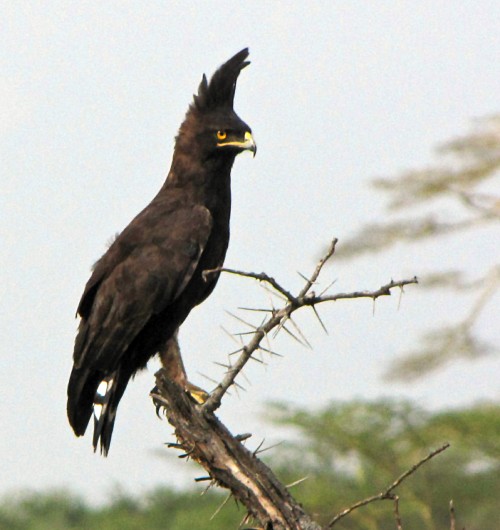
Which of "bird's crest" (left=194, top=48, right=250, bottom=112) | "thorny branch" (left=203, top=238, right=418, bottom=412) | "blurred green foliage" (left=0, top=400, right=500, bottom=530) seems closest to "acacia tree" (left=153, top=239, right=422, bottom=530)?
"thorny branch" (left=203, top=238, right=418, bottom=412)

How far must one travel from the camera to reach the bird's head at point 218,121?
7035mm

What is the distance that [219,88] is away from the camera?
23.8 ft

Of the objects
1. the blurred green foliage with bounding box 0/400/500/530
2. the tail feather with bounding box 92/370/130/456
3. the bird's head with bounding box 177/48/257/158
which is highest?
the blurred green foliage with bounding box 0/400/500/530

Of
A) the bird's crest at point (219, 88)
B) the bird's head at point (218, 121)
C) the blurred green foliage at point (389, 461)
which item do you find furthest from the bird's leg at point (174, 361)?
the blurred green foliage at point (389, 461)

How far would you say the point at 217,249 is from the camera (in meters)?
6.75

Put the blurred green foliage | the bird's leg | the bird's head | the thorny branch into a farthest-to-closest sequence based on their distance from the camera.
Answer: the blurred green foliage
the bird's head
the bird's leg
the thorny branch

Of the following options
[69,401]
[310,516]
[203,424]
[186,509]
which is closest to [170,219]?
[69,401]

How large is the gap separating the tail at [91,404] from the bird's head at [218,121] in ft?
4.88

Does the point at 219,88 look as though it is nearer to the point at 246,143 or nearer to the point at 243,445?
the point at 246,143

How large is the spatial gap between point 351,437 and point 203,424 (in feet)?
37.7

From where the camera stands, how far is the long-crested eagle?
6367 mm

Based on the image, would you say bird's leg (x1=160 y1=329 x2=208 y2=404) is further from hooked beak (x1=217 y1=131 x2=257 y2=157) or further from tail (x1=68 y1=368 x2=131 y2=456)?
hooked beak (x1=217 y1=131 x2=257 y2=157)

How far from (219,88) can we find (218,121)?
0.84ft

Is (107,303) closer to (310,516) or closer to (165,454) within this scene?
Answer: (310,516)
